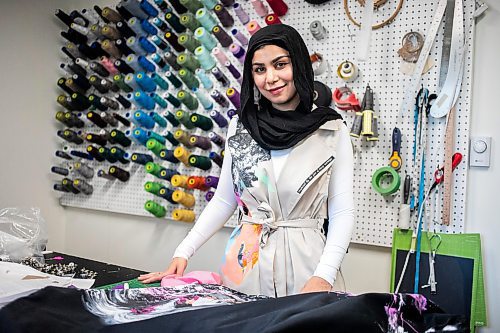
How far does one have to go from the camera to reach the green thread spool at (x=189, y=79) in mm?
2070

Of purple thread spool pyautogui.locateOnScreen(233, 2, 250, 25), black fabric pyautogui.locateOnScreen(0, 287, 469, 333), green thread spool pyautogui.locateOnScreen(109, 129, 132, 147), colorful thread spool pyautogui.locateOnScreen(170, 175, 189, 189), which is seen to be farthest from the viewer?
green thread spool pyautogui.locateOnScreen(109, 129, 132, 147)

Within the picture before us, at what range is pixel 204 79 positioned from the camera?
2.05m

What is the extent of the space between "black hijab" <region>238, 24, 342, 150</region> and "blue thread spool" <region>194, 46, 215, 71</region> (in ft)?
2.72

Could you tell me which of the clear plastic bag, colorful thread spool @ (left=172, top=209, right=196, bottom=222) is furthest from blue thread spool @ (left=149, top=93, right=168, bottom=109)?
the clear plastic bag

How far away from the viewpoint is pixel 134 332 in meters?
0.55

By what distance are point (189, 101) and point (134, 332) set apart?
Answer: 1.61 meters

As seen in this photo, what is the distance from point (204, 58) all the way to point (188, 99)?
20 cm

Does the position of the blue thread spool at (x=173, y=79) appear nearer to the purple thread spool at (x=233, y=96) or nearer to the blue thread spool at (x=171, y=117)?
the blue thread spool at (x=171, y=117)

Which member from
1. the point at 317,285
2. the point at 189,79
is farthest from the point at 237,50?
the point at 317,285

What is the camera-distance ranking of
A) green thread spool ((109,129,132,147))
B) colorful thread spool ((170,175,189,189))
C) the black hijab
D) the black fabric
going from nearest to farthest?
the black fabric → the black hijab → colorful thread spool ((170,175,189,189)) → green thread spool ((109,129,132,147))

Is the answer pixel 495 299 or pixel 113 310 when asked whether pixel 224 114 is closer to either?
pixel 495 299

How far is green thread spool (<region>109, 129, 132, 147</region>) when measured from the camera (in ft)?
7.39

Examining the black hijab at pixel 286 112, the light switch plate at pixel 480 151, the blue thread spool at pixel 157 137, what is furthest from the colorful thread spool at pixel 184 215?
the light switch plate at pixel 480 151

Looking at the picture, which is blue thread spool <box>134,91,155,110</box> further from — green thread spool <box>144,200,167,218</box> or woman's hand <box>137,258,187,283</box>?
woman's hand <box>137,258,187,283</box>
